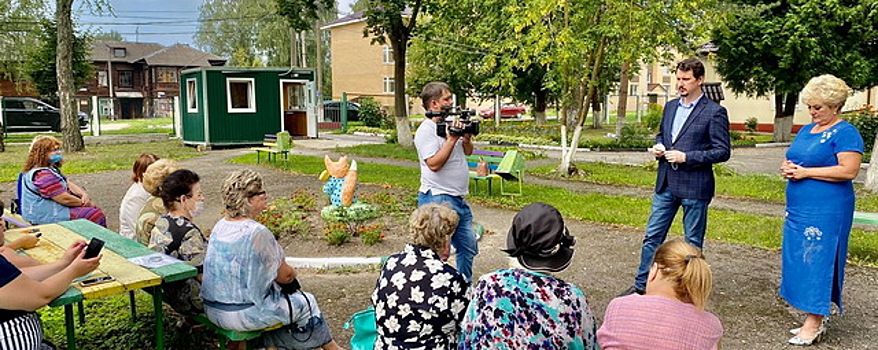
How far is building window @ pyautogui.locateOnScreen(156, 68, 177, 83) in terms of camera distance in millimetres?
62500

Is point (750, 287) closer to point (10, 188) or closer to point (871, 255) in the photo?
point (871, 255)

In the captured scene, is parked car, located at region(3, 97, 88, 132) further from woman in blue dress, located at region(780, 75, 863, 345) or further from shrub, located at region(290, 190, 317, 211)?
woman in blue dress, located at region(780, 75, 863, 345)

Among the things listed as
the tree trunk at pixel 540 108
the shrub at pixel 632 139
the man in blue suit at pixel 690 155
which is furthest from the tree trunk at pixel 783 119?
the man in blue suit at pixel 690 155

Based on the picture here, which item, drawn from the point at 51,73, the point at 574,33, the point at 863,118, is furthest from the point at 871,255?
the point at 51,73

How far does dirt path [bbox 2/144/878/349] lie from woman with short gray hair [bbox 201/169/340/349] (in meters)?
0.98

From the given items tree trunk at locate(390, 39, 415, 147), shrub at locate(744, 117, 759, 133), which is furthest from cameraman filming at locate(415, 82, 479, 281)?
shrub at locate(744, 117, 759, 133)

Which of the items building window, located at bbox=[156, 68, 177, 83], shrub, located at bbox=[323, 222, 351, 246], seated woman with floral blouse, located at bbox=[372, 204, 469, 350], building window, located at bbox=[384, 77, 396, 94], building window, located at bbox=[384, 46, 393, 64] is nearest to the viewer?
seated woman with floral blouse, located at bbox=[372, 204, 469, 350]

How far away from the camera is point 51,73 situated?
34.0m

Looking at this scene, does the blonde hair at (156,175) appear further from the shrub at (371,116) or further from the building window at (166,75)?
the building window at (166,75)

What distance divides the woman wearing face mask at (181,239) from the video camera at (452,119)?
5.40 feet

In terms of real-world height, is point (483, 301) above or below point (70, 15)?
below

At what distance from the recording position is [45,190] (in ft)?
18.1

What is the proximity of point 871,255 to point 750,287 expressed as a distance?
2063 mm

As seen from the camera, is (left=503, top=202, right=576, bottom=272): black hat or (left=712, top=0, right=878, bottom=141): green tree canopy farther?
(left=712, top=0, right=878, bottom=141): green tree canopy
